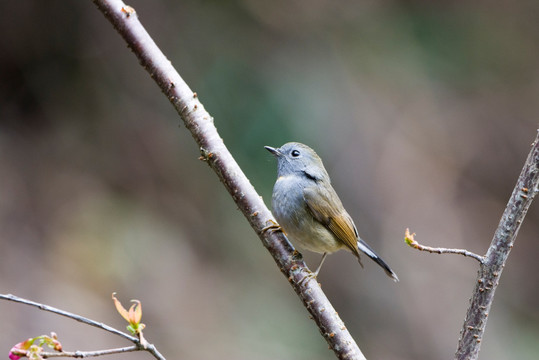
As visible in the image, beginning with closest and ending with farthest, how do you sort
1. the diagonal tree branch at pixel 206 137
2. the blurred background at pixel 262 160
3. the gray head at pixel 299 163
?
the diagonal tree branch at pixel 206 137
the gray head at pixel 299 163
the blurred background at pixel 262 160

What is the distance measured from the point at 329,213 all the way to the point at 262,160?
8.59ft

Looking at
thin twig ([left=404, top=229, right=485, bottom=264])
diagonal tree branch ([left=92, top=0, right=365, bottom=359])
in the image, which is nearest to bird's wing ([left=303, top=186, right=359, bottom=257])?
diagonal tree branch ([left=92, top=0, right=365, bottom=359])

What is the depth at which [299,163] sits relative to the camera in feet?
12.7

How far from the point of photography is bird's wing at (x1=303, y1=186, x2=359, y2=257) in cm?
364

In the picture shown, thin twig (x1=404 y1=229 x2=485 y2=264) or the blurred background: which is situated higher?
the blurred background

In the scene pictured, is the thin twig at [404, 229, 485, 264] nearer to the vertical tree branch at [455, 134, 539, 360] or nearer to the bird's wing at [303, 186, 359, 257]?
the vertical tree branch at [455, 134, 539, 360]

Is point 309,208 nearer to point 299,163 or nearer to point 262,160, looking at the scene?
point 299,163

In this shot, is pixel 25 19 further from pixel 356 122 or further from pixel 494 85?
pixel 494 85

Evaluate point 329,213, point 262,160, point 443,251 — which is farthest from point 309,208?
point 262,160

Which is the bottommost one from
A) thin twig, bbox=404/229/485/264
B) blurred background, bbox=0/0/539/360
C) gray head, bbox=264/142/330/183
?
thin twig, bbox=404/229/485/264

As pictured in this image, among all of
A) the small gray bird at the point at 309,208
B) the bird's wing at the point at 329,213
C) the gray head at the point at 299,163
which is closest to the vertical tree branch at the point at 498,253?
the small gray bird at the point at 309,208

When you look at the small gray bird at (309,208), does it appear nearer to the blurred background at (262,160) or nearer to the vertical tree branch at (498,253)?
the vertical tree branch at (498,253)

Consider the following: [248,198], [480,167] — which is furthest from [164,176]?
[248,198]

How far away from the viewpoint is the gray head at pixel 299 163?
3.84m
